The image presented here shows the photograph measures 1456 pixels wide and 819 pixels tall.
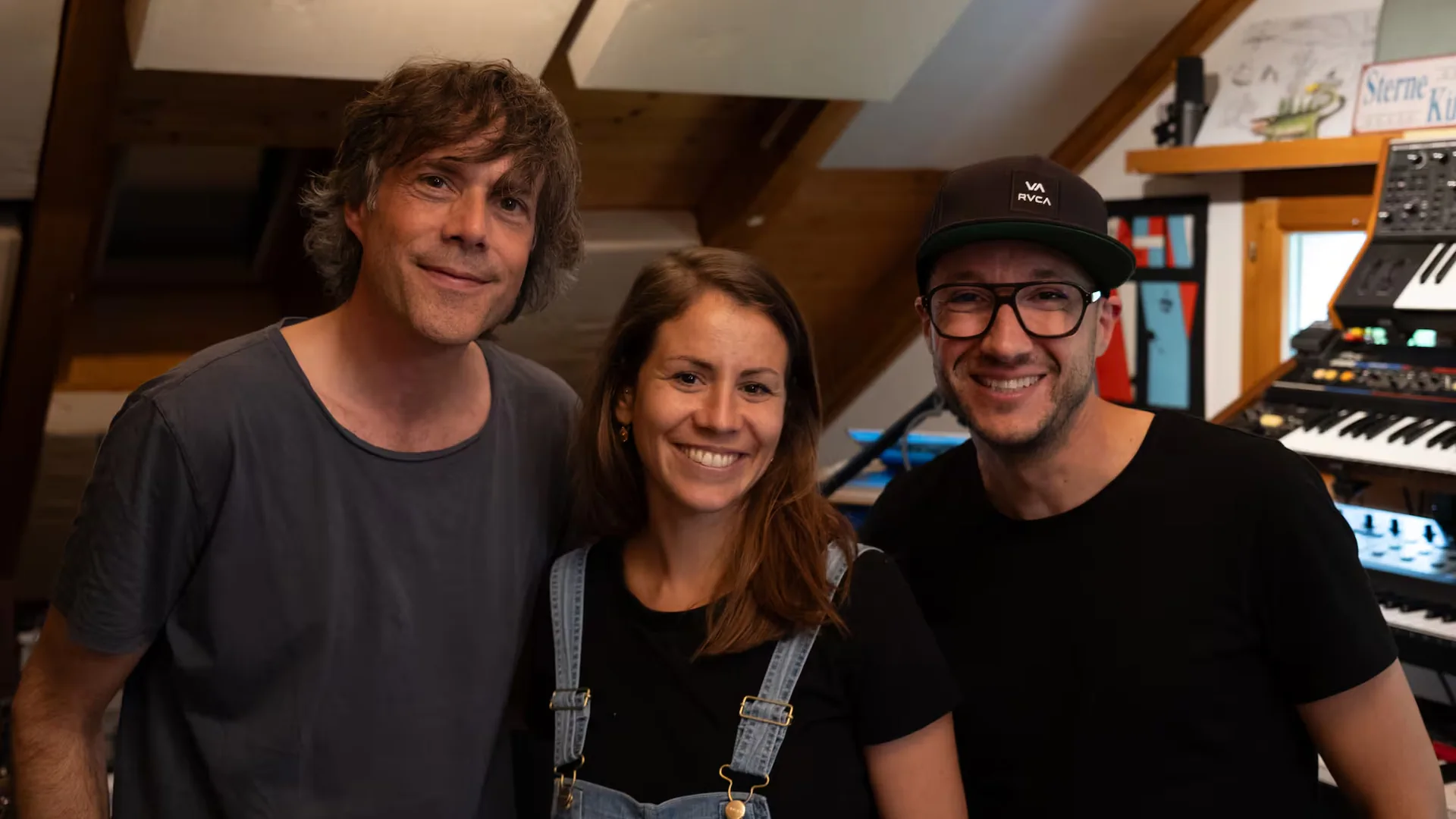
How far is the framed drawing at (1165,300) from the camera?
13.9ft

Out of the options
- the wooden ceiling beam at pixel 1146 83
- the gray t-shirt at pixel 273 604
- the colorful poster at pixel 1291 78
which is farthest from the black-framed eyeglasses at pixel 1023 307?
the wooden ceiling beam at pixel 1146 83

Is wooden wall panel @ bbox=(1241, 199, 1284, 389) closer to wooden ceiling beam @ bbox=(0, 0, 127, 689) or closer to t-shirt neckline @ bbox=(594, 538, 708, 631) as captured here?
t-shirt neckline @ bbox=(594, 538, 708, 631)

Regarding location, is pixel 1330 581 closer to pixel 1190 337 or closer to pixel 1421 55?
pixel 1421 55

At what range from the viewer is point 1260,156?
376 centimetres

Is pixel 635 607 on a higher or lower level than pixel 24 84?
lower

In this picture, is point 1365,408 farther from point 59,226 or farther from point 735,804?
point 59,226

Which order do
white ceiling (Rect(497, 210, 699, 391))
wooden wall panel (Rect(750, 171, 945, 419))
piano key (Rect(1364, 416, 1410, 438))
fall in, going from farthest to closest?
wooden wall panel (Rect(750, 171, 945, 419)), white ceiling (Rect(497, 210, 699, 391)), piano key (Rect(1364, 416, 1410, 438))

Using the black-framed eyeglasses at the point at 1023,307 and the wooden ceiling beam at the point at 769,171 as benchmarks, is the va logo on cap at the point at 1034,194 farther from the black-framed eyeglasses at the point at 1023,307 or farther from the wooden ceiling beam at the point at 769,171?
Result: the wooden ceiling beam at the point at 769,171

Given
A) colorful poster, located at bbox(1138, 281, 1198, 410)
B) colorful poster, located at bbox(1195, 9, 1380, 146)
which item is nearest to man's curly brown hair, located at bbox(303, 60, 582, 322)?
colorful poster, located at bbox(1195, 9, 1380, 146)

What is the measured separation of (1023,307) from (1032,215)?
0.11 metres

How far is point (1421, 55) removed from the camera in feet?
10.3

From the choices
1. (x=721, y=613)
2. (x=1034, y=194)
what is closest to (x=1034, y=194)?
(x=1034, y=194)

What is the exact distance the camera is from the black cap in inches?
62.2

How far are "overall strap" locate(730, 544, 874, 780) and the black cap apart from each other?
1.67ft
